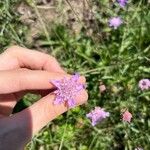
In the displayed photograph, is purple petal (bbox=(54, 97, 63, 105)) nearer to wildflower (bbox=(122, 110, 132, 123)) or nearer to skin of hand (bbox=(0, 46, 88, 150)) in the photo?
skin of hand (bbox=(0, 46, 88, 150))

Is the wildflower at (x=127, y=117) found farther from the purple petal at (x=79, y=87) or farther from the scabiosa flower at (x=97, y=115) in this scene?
the purple petal at (x=79, y=87)

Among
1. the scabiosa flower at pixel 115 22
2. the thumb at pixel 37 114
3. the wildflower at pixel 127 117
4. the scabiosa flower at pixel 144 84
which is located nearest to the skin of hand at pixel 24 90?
the thumb at pixel 37 114

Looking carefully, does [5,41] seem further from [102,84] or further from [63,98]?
[63,98]

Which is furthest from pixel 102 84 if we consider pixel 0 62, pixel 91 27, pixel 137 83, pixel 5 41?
pixel 0 62

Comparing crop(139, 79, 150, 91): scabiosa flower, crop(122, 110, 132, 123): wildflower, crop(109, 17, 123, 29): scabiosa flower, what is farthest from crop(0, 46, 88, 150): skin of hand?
crop(109, 17, 123, 29): scabiosa flower

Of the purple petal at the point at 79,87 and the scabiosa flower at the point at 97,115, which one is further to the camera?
the scabiosa flower at the point at 97,115

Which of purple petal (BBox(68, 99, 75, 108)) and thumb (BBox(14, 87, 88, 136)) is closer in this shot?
thumb (BBox(14, 87, 88, 136))

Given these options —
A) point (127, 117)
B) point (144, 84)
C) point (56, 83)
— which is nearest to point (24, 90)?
point (56, 83)
